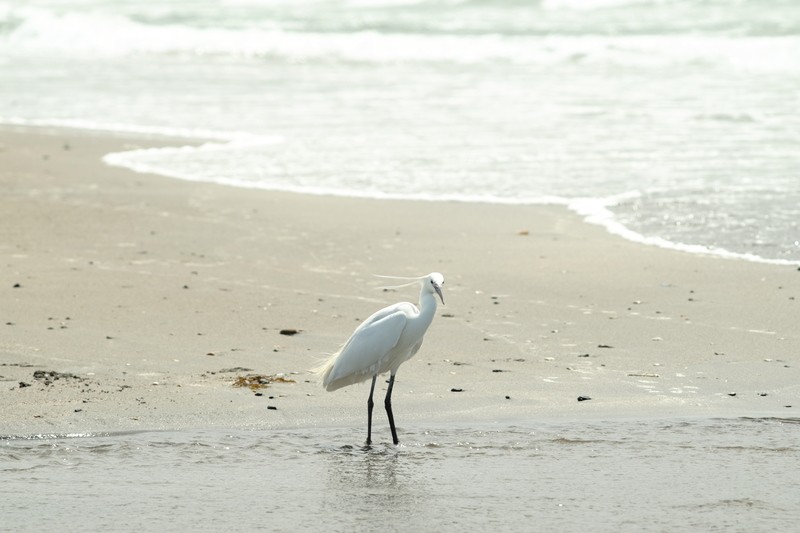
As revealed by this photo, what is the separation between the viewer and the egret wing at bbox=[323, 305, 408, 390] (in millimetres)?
5453

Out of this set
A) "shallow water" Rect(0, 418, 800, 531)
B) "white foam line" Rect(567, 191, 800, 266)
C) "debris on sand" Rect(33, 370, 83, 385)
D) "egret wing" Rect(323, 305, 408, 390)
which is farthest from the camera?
"white foam line" Rect(567, 191, 800, 266)

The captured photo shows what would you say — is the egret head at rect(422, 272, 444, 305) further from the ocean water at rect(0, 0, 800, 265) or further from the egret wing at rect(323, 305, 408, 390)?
the ocean water at rect(0, 0, 800, 265)

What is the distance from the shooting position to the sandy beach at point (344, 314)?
18.8 ft

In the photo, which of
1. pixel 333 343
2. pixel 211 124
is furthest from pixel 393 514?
pixel 211 124

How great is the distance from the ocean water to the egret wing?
390 centimetres

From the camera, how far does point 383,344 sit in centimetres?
546

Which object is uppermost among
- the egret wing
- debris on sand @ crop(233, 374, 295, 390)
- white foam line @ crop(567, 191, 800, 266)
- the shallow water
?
the egret wing

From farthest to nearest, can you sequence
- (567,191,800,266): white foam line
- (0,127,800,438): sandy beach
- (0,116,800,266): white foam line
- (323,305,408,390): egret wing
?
(0,116,800,266): white foam line, (567,191,800,266): white foam line, (0,127,800,438): sandy beach, (323,305,408,390): egret wing

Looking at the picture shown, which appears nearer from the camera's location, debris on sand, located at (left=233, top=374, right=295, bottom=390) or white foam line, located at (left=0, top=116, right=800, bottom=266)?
debris on sand, located at (left=233, top=374, right=295, bottom=390)

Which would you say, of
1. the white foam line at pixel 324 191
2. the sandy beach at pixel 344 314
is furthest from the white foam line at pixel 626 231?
the sandy beach at pixel 344 314

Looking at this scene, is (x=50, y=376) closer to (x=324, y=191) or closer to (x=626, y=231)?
(x=626, y=231)

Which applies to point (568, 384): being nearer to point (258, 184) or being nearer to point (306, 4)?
point (258, 184)

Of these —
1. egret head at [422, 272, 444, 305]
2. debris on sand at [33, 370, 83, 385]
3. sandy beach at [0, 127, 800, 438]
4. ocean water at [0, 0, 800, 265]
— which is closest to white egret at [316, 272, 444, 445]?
egret head at [422, 272, 444, 305]

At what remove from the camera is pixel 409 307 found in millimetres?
5613
